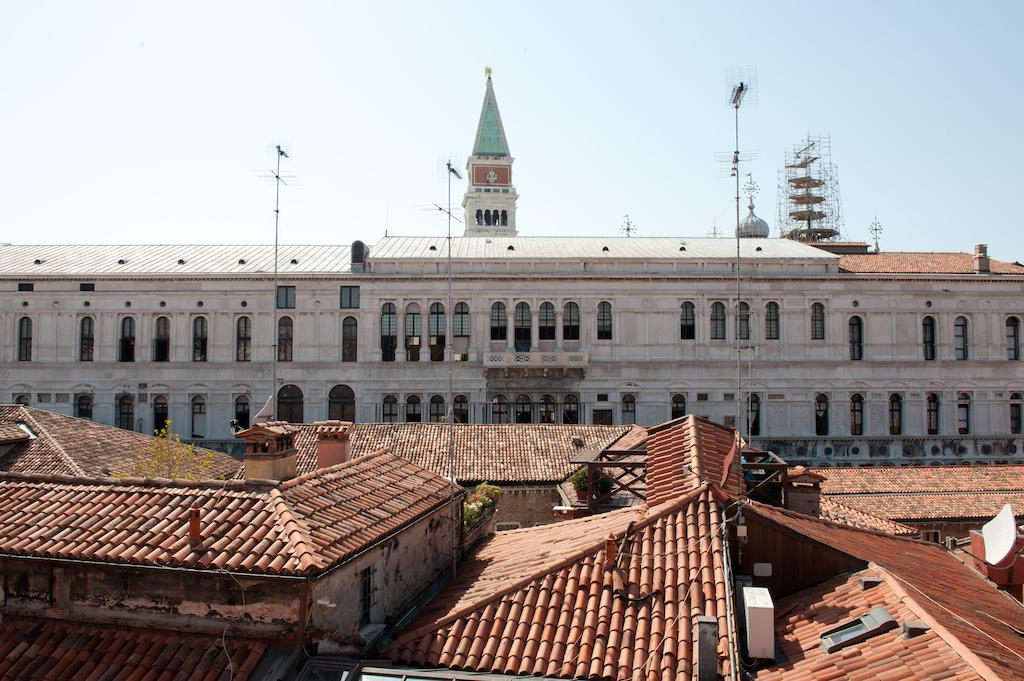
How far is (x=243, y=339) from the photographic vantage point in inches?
1833

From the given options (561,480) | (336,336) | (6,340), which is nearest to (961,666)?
(561,480)

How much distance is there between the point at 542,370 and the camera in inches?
1790

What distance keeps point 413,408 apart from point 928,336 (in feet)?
94.1

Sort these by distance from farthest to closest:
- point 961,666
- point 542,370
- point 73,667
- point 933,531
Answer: point 542,370 < point 933,531 < point 73,667 < point 961,666

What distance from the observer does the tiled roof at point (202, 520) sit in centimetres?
1012

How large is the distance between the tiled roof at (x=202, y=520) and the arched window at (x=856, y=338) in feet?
128

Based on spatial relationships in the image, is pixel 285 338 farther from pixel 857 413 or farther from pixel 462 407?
pixel 857 413

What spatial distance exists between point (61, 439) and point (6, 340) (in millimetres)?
25200

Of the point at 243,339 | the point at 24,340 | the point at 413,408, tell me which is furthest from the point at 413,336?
the point at 24,340

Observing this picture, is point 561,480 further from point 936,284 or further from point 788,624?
point 936,284

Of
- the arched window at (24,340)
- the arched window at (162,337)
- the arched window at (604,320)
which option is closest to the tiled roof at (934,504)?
the arched window at (604,320)

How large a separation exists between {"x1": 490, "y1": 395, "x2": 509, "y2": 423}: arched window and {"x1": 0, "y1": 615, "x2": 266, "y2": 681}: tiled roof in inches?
1396


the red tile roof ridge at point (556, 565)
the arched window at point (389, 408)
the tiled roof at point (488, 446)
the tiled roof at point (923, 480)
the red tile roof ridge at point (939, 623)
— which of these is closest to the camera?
the red tile roof ridge at point (939, 623)

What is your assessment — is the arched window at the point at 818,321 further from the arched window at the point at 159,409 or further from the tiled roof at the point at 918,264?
the arched window at the point at 159,409
